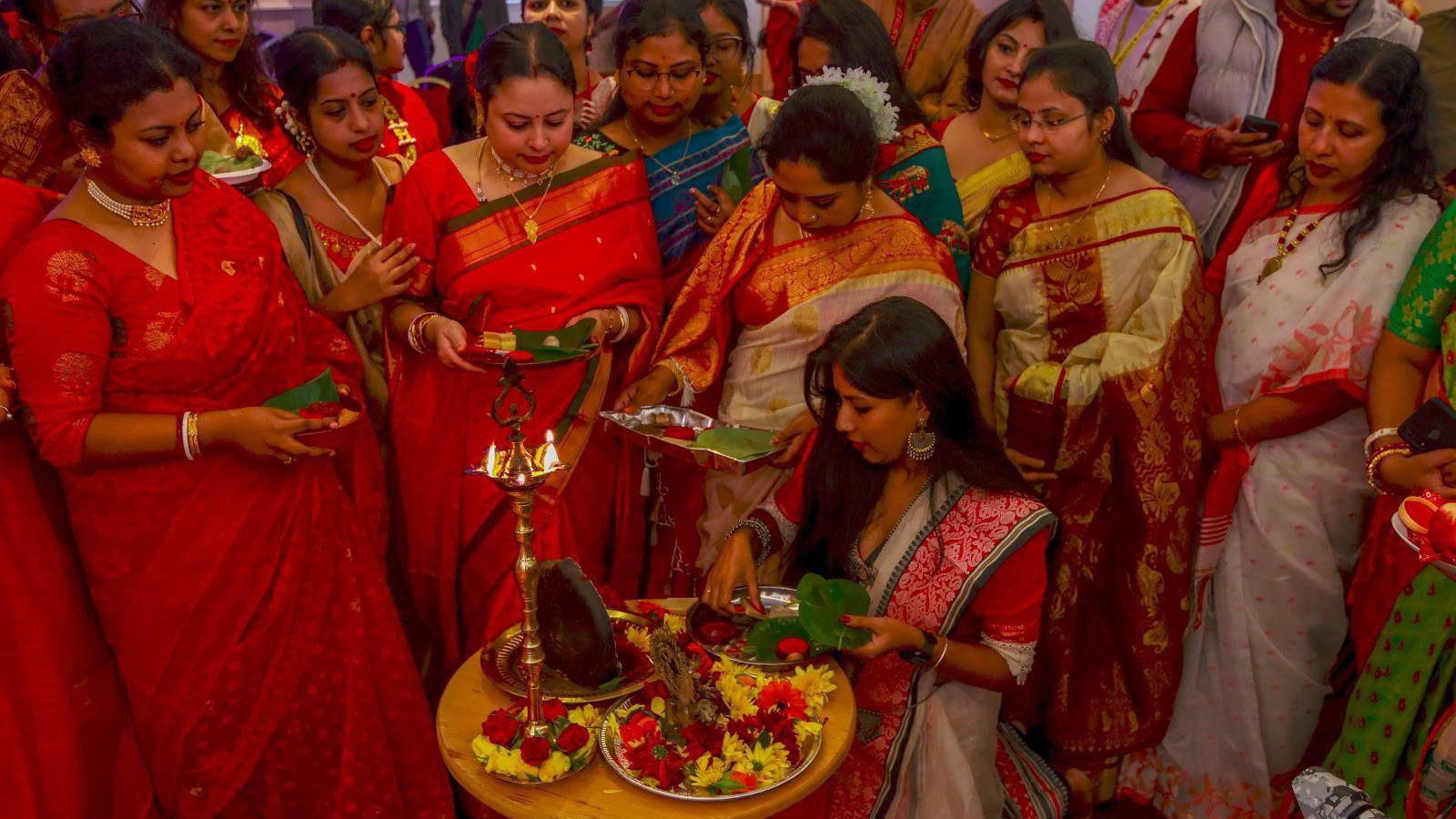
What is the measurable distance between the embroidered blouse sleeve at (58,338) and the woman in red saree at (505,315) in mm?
783

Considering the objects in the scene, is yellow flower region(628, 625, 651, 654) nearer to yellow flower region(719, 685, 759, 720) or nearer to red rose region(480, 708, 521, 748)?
yellow flower region(719, 685, 759, 720)

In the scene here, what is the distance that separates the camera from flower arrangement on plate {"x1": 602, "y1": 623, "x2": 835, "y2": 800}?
79.9 inches

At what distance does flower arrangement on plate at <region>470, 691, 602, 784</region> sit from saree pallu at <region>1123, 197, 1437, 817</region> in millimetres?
1889

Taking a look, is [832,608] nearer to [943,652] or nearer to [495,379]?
[943,652]

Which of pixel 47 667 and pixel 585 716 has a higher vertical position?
pixel 585 716

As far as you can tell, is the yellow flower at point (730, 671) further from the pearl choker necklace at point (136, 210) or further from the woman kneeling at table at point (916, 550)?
the pearl choker necklace at point (136, 210)

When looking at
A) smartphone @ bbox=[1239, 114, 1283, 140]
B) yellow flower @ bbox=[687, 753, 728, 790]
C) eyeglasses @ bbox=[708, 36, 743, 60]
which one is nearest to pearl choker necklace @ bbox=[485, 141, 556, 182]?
eyeglasses @ bbox=[708, 36, 743, 60]

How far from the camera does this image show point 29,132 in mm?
2660

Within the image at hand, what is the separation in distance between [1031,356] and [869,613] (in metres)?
0.99

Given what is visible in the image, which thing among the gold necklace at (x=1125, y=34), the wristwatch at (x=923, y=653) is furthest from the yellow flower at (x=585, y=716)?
the gold necklace at (x=1125, y=34)

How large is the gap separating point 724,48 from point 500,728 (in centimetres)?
222

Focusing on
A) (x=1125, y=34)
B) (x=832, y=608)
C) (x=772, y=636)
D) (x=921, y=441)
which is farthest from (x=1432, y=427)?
(x=1125, y=34)

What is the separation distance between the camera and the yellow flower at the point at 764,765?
2.04m

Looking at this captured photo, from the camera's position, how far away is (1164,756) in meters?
3.29
